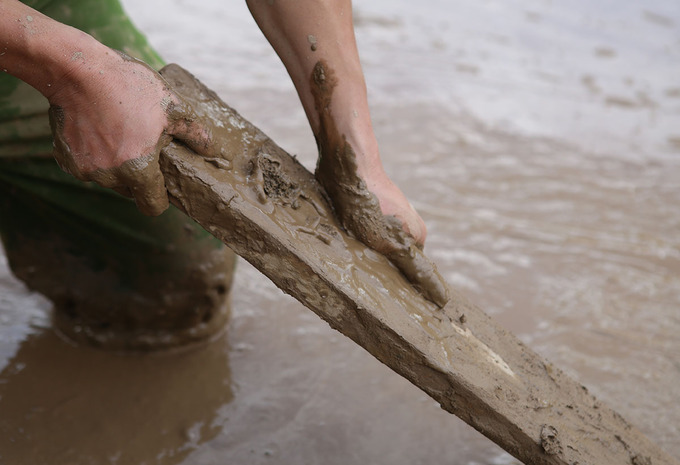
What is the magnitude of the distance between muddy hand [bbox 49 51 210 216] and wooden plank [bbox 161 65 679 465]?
7cm

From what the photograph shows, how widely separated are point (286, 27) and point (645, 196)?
266cm

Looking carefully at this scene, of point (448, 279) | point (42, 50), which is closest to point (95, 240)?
point (42, 50)

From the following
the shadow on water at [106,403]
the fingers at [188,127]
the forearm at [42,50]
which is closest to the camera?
the forearm at [42,50]

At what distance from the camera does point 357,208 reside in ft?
5.29

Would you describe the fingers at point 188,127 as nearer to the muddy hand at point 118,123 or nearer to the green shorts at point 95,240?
the muddy hand at point 118,123

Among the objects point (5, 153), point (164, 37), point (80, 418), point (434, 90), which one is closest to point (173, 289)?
point (80, 418)

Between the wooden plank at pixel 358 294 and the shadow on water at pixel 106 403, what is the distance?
0.70 metres

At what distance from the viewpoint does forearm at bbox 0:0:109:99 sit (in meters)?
1.30

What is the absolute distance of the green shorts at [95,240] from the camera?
6.18 feet

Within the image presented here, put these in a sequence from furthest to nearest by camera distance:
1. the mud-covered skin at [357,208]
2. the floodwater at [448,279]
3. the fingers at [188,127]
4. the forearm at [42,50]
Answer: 1. the floodwater at [448,279]
2. the mud-covered skin at [357,208]
3. the fingers at [188,127]
4. the forearm at [42,50]

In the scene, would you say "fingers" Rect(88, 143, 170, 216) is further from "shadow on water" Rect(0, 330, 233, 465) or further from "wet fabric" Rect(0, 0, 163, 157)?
"shadow on water" Rect(0, 330, 233, 465)

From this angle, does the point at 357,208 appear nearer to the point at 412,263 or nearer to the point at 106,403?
the point at 412,263

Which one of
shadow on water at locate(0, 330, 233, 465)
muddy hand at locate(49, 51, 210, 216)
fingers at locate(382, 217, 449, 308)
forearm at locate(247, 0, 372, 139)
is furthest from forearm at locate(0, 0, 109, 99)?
shadow on water at locate(0, 330, 233, 465)

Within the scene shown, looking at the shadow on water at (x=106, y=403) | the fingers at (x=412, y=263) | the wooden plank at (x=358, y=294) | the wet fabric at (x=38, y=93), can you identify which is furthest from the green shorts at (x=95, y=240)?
the fingers at (x=412, y=263)
